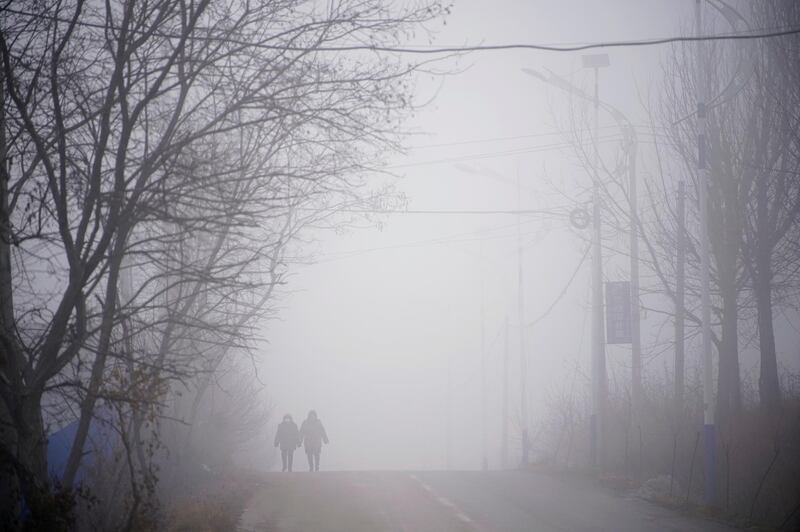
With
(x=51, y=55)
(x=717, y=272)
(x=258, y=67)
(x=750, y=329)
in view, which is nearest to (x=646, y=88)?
(x=717, y=272)

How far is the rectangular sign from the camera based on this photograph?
21641 mm

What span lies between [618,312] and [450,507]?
35.0 feet

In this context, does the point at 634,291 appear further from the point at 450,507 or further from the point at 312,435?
the point at 312,435

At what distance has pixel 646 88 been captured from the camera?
21.6 m

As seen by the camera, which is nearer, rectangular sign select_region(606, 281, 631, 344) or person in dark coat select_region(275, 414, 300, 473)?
rectangular sign select_region(606, 281, 631, 344)

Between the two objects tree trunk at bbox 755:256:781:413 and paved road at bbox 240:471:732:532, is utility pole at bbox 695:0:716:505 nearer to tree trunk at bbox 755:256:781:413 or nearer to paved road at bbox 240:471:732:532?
paved road at bbox 240:471:732:532

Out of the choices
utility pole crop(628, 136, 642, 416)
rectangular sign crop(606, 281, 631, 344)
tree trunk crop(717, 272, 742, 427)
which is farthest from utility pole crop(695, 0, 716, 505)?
rectangular sign crop(606, 281, 631, 344)

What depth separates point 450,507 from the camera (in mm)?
12992

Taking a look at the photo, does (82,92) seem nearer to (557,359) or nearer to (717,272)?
(717,272)

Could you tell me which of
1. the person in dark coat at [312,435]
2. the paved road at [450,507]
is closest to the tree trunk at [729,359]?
the paved road at [450,507]

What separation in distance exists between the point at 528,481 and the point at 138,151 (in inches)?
507

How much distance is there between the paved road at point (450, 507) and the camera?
11.0 metres

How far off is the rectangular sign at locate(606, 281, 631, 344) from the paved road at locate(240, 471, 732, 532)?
5.18m

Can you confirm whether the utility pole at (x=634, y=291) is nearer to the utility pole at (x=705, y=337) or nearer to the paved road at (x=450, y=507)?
the paved road at (x=450, y=507)
